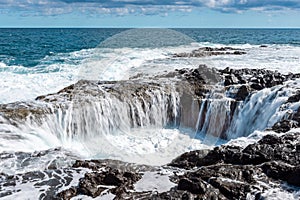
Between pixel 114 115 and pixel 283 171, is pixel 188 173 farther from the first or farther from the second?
pixel 114 115

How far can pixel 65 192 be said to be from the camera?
20.4ft

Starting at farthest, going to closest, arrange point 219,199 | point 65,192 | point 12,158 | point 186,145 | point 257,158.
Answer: point 186,145 → point 12,158 → point 257,158 → point 65,192 → point 219,199

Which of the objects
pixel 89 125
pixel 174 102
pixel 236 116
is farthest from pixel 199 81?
pixel 89 125

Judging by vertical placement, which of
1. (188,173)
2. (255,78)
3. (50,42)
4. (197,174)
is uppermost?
(255,78)

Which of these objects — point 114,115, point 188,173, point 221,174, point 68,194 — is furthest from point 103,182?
point 114,115

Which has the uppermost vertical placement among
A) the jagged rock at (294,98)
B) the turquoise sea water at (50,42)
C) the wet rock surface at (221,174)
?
the jagged rock at (294,98)

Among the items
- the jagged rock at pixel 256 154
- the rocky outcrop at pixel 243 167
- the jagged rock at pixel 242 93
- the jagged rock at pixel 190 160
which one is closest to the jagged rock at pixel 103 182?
the rocky outcrop at pixel 243 167

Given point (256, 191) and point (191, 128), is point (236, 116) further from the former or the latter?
point (256, 191)

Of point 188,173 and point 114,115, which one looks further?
point 114,115

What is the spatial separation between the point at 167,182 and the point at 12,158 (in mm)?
3645

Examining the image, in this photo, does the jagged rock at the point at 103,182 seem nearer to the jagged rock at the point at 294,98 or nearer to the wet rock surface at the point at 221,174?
the wet rock surface at the point at 221,174

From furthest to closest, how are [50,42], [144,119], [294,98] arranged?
[50,42] < [144,119] < [294,98]

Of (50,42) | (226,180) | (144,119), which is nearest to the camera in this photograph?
(226,180)

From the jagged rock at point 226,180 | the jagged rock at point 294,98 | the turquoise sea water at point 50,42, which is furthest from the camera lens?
the turquoise sea water at point 50,42
